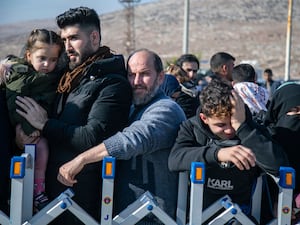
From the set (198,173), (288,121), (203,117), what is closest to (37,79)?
(203,117)

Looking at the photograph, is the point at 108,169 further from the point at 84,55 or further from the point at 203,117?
the point at 84,55

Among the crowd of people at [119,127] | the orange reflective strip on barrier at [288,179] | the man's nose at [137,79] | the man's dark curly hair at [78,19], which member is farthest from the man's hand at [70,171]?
the orange reflective strip on barrier at [288,179]

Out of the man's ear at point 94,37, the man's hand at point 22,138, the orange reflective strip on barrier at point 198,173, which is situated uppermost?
the man's ear at point 94,37

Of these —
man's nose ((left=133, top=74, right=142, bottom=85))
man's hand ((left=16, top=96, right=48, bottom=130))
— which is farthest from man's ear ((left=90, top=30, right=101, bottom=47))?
man's hand ((left=16, top=96, right=48, bottom=130))

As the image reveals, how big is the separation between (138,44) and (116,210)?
3398 inches

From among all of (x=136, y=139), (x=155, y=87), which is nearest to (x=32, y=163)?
(x=136, y=139)

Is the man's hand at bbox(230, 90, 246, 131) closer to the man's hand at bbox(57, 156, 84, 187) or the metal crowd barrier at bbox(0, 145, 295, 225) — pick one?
the metal crowd barrier at bbox(0, 145, 295, 225)

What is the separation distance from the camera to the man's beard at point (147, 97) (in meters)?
3.58

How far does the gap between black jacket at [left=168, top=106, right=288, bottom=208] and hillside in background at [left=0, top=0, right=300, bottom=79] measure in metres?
67.1

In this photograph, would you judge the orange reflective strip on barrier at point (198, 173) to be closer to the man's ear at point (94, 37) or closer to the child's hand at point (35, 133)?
the child's hand at point (35, 133)

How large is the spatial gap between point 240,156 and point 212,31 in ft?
304

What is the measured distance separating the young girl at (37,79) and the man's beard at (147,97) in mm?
581

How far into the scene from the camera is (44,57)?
12.3ft

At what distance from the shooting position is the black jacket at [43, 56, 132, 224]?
338cm
